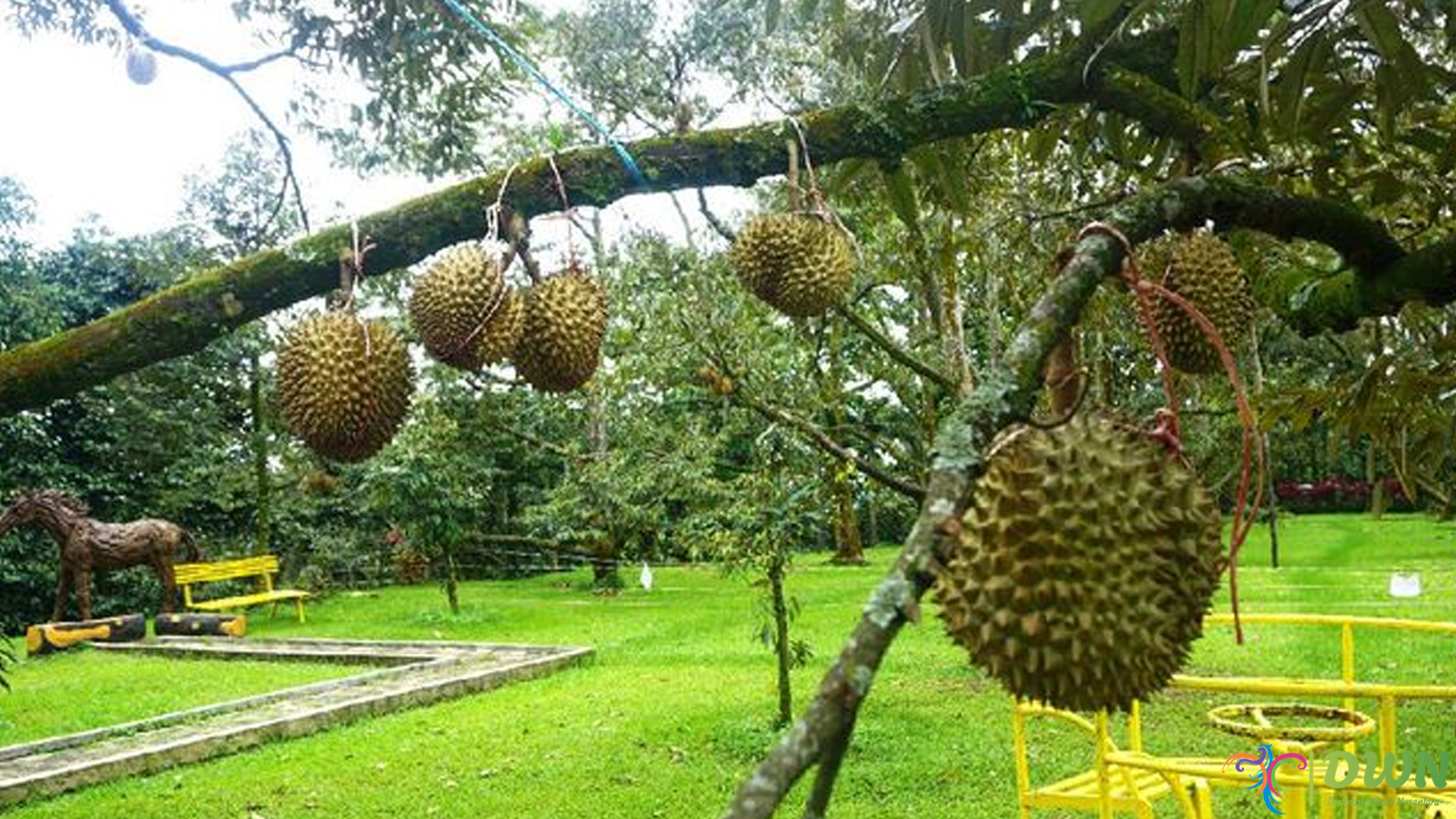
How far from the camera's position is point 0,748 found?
24.7ft

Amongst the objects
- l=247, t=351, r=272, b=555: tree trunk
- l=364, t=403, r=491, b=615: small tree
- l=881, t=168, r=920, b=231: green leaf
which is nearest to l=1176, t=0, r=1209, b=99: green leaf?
l=881, t=168, r=920, b=231: green leaf

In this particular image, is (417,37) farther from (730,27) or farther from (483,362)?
(730,27)

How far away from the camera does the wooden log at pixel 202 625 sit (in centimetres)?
1287

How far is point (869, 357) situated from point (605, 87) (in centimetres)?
657

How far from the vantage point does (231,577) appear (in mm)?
14914

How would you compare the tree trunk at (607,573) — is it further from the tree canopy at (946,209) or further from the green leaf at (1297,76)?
A: the green leaf at (1297,76)

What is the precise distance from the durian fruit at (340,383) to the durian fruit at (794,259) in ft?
1.98

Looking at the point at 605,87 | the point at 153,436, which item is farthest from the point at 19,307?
the point at 605,87

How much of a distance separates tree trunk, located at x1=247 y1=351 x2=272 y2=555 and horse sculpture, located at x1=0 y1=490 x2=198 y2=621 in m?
1.38

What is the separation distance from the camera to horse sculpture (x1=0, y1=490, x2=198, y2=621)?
1280cm

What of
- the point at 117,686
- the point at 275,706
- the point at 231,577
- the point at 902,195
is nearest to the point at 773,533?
the point at 275,706

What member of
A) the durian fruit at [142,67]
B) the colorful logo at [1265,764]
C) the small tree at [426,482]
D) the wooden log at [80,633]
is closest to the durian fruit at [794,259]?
the colorful logo at [1265,764]

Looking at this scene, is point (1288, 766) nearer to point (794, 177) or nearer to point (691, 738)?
point (794, 177)

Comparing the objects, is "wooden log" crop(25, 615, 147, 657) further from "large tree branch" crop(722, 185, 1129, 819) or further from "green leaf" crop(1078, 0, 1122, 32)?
"large tree branch" crop(722, 185, 1129, 819)
